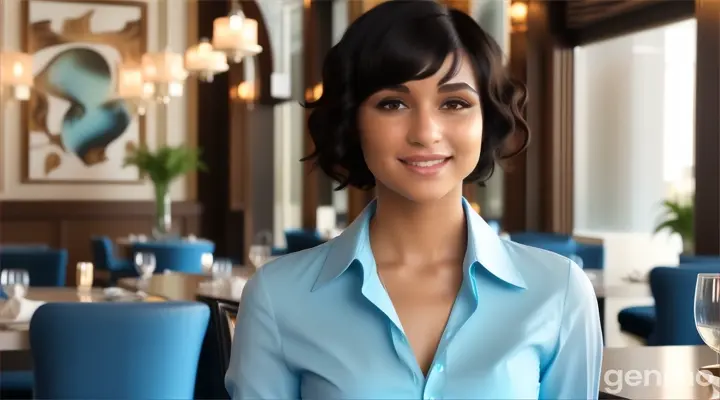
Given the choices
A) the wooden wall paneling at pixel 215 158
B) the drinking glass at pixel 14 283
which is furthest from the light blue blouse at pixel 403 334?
the wooden wall paneling at pixel 215 158

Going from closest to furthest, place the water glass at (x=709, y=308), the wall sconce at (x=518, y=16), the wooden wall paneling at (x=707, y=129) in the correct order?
the water glass at (x=709, y=308)
the wooden wall paneling at (x=707, y=129)
the wall sconce at (x=518, y=16)

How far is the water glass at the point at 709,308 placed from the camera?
177 cm

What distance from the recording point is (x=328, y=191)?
10.4 m

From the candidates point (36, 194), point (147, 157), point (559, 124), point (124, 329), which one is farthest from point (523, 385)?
point (36, 194)

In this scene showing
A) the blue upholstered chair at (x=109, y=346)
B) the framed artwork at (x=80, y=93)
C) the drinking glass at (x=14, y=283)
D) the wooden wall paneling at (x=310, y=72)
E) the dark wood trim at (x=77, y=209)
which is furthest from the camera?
the framed artwork at (x=80, y=93)

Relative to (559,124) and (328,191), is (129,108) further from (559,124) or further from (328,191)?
(559,124)

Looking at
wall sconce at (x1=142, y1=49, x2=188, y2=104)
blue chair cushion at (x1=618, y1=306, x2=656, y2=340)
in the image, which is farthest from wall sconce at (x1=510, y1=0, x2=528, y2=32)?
blue chair cushion at (x1=618, y1=306, x2=656, y2=340)

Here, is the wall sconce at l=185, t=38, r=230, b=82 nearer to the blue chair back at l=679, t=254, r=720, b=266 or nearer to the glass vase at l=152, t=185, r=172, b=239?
the glass vase at l=152, t=185, r=172, b=239

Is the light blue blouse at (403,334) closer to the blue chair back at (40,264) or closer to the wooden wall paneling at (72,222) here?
the blue chair back at (40,264)

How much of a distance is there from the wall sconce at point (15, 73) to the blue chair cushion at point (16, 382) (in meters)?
3.79

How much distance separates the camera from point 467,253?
1074 millimetres

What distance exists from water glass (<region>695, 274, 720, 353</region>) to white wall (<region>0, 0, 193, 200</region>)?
29.0 ft

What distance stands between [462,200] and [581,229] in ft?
22.3

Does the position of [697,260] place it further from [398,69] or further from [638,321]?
[398,69]
